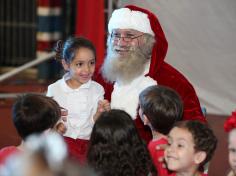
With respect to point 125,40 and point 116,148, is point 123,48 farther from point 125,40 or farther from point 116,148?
point 116,148

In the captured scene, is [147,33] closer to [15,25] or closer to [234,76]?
[234,76]

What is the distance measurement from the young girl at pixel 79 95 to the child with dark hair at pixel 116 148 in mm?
779

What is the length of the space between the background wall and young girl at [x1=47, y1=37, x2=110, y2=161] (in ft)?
9.49

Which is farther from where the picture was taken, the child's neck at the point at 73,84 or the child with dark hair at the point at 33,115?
the child's neck at the point at 73,84

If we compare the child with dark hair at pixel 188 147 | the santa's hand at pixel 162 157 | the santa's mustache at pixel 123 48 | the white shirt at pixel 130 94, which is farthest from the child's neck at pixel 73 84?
the child with dark hair at pixel 188 147

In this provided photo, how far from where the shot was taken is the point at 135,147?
2.31 metres

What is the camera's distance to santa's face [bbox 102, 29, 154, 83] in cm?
336

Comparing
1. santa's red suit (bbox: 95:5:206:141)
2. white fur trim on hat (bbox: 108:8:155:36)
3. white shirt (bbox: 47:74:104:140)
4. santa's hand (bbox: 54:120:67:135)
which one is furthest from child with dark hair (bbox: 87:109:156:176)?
white fur trim on hat (bbox: 108:8:155:36)

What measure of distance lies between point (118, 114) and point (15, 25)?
642cm

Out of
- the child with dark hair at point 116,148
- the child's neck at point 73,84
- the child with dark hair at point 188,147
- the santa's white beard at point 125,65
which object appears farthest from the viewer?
the santa's white beard at point 125,65

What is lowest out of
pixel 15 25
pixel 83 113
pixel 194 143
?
pixel 15 25

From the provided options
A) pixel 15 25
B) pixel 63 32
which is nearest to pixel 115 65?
pixel 63 32

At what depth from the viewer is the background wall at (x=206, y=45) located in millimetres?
6074

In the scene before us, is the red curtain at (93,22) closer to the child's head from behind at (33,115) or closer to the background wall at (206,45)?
the background wall at (206,45)
